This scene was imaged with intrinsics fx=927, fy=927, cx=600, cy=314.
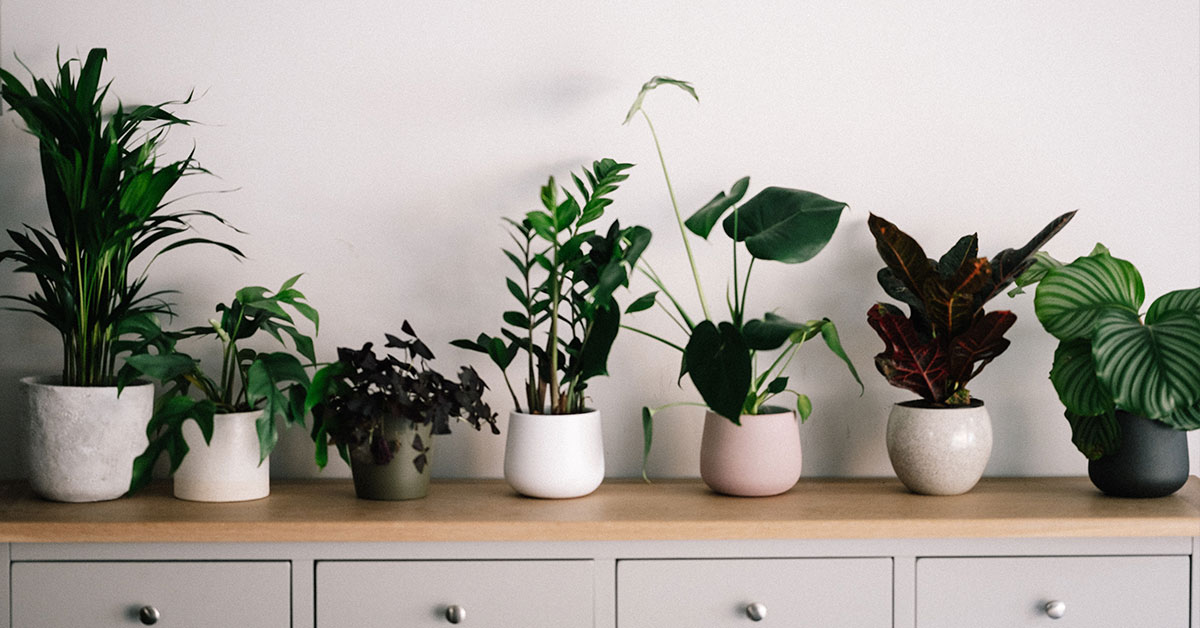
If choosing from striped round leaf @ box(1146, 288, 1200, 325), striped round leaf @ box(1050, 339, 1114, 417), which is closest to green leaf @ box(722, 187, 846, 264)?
striped round leaf @ box(1050, 339, 1114, 417)

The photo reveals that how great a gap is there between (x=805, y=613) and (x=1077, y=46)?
4.09 ft

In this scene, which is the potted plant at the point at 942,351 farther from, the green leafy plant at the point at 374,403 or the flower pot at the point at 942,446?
the green leafy plant at the point at 374,403

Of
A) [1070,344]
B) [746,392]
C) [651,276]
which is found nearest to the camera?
[746,392]

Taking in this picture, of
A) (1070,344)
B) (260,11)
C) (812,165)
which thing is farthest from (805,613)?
(260,11)

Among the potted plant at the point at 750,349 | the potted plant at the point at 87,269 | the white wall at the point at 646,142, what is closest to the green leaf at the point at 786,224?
the potted plant at the point at 750,349

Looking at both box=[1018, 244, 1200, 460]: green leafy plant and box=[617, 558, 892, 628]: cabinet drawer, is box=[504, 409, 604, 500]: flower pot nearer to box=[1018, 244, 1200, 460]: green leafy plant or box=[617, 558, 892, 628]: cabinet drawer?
box=[617, 558, 892, 628]: cabinet drawer

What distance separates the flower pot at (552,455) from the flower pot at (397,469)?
16 centimetres

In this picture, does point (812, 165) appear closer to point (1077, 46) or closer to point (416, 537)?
point (1077, 46)

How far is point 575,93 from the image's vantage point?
1844mm

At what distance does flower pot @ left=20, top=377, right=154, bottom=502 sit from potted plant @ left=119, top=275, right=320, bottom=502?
2.0 inches

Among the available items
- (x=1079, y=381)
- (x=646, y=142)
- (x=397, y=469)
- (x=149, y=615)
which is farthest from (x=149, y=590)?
(x=1079, y=381)

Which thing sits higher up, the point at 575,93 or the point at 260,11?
the point at 260,11

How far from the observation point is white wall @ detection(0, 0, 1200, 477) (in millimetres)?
1834

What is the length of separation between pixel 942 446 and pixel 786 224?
1.59 feet
